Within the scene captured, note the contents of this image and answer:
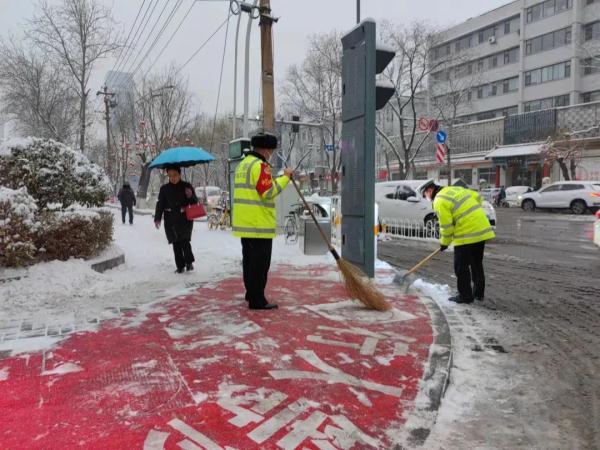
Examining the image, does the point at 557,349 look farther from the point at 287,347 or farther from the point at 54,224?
the point at 54,224

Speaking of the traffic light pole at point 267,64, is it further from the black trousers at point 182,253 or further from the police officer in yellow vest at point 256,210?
the police officer in yellow vest at point 256,210

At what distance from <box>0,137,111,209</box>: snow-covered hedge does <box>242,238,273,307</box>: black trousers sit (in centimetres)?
372

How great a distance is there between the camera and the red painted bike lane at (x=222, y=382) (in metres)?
2.53

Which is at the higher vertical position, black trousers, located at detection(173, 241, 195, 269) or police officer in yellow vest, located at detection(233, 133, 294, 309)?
police officer in yellow vest, located at detection(233, 133, 294, 309)

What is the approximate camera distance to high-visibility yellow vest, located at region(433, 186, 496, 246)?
544 centimetres

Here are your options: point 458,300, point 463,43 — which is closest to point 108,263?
point 458,300

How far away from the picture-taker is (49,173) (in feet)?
22.7

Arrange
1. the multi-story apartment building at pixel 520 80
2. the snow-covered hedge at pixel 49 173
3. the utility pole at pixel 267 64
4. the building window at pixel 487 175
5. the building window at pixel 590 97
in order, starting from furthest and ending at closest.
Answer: the building window at pixel 487 175 → the building window at pixel 590 97 → the multi-story apartment building at pixel 520 80 → the utility pole at pixel 267 64 → the snow-covered hedge at pixel 49 173

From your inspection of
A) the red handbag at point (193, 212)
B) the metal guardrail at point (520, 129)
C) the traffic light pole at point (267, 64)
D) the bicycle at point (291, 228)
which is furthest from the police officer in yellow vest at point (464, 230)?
the metal guardrail at point (520, 129)

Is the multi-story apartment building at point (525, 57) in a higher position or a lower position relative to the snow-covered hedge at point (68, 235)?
higher

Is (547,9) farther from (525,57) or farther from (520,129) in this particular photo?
(520,129)

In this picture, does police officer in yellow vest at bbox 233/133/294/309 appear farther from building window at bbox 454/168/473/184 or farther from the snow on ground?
building window at bbox 454/168/473/184

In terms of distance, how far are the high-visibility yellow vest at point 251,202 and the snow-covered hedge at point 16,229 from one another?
260cm

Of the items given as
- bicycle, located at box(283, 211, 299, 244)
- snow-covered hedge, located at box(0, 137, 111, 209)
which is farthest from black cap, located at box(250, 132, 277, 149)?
bicycle, located at box(283, 211, 299, 244)
